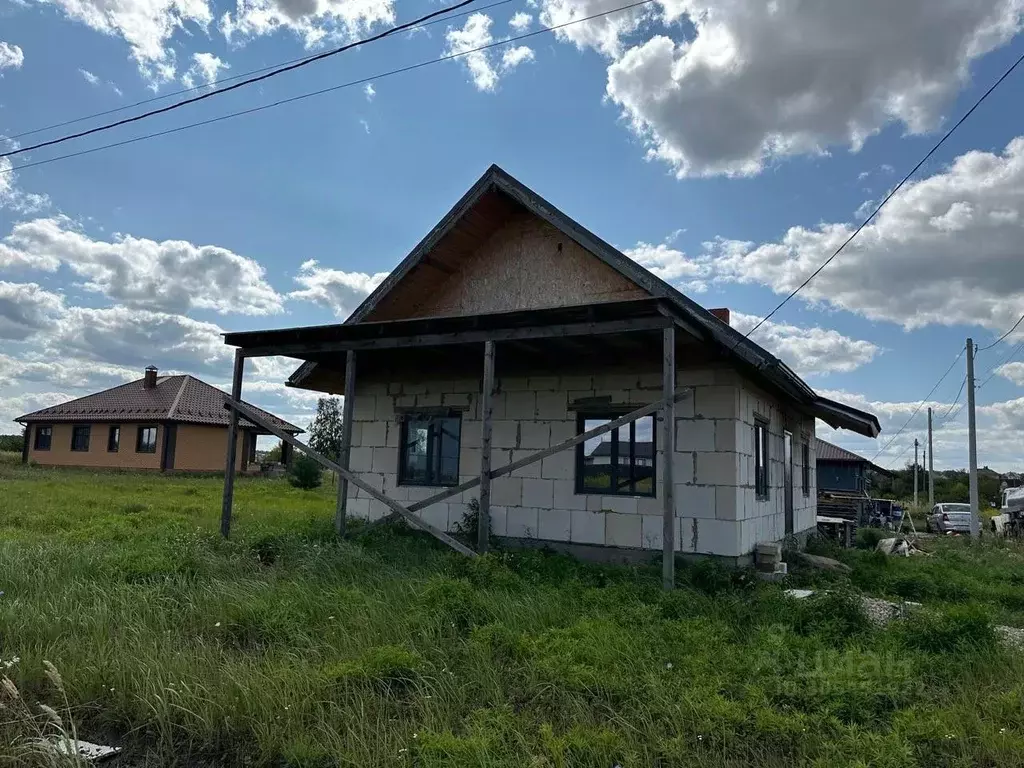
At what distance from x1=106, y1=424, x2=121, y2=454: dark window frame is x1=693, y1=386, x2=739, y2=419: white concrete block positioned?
30521 millimetres

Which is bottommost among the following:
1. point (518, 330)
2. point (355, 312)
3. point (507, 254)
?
point (518, 330)

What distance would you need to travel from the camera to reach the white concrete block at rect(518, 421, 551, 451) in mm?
10258

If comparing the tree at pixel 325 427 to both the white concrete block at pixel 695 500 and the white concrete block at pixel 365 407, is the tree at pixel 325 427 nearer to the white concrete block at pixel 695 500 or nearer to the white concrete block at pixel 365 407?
the white concrete block at pixel 365 407

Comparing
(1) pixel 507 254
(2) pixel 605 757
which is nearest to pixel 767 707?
(2) pixel 605 757

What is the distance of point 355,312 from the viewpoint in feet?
37.0

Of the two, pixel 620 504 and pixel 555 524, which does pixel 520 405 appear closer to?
pixel 555 524

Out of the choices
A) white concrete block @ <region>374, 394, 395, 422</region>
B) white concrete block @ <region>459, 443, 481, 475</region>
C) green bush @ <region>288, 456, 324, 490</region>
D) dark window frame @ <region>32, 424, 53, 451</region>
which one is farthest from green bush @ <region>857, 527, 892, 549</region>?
dark window frame @ <region>32, 424, 53, 451</region>

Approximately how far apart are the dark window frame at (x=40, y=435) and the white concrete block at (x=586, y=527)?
3361 centimetres

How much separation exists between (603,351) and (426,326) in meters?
2.50

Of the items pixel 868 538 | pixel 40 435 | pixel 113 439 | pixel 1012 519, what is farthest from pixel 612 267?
pixel 40 435

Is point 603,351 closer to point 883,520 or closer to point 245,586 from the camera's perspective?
point 245,586

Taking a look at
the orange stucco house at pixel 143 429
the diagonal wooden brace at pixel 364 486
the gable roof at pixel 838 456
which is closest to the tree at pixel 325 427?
the orange stucco house at pixel 143 429

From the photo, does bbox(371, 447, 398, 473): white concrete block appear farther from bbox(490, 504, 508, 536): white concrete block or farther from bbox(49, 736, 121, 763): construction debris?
bbox(49, 736, 121, 763): construction debris

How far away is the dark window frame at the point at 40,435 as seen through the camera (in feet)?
113
